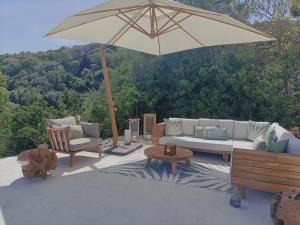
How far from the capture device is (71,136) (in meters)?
5.26

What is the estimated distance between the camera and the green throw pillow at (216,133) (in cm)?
548

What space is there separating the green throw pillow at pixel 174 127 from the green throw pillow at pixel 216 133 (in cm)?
61

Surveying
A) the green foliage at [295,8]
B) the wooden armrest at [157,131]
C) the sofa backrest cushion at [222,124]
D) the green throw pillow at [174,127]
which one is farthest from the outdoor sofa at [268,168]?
the green foliage at [295,8]

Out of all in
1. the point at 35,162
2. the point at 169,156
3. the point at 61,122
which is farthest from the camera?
the point at 61,122

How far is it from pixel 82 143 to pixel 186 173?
202 cm

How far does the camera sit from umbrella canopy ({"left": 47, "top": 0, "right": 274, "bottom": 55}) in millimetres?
3480

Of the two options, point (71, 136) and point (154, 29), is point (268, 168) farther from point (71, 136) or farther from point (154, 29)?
point (71, 136)

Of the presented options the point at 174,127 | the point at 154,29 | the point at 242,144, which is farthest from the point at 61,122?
the point at 242,144

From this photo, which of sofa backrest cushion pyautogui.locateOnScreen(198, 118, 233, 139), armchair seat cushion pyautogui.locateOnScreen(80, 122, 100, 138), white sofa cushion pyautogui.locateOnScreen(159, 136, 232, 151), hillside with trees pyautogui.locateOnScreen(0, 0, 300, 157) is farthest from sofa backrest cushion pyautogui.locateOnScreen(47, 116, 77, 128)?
sofa backrest cushion pyautogui.locateOnScreen(198, 118, 233, 139)

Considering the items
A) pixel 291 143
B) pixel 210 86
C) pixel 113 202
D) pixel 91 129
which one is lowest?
pixel 113 202

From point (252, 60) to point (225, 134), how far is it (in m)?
3.43

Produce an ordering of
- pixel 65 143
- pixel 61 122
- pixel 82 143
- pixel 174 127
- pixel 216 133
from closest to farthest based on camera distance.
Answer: pixel 65 143
pixel 82 143
pixel 61 122
pixel 216 133
pixel 174 127

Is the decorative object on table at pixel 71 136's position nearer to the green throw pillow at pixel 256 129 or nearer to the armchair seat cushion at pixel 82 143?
the armchair seat cushion at pixel 82 143

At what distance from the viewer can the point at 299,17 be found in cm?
747
